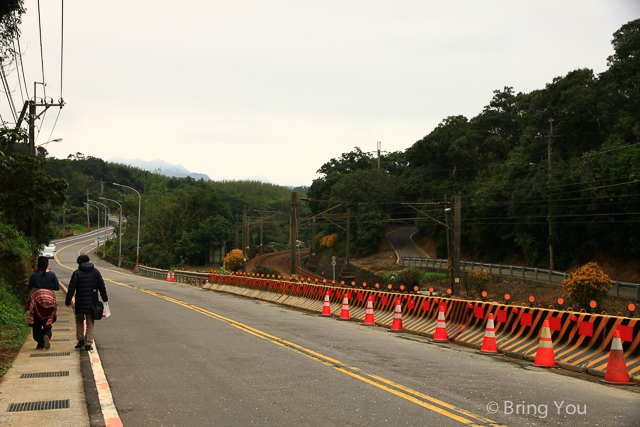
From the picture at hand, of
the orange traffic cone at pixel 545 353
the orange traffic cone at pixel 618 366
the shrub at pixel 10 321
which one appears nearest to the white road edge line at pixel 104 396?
the shrub at pixel 10 321

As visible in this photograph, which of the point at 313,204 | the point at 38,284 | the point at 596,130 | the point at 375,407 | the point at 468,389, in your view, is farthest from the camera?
the point at 313,204

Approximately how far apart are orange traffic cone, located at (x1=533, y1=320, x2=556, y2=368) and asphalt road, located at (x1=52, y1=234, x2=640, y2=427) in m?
0.26

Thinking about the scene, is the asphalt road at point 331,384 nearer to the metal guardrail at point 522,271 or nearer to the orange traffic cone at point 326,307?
the orange traffic cone at point 326,307

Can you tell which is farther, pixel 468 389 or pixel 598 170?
pixel 598 170

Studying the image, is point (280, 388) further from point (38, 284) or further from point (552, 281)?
point (552, 281)

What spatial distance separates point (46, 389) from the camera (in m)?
7.48

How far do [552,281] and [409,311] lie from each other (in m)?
31.1

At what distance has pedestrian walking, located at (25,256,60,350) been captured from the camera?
10148 millimetres

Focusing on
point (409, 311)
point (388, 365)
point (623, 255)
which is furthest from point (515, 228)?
point (388, 365)

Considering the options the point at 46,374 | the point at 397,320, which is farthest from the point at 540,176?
the point at 46,374

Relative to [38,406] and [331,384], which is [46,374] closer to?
[38,406]

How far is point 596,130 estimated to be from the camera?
49.8 metres

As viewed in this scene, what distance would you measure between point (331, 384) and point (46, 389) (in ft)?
→ 12.8

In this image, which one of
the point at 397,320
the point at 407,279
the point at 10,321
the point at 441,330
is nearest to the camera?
the point at 441,330
